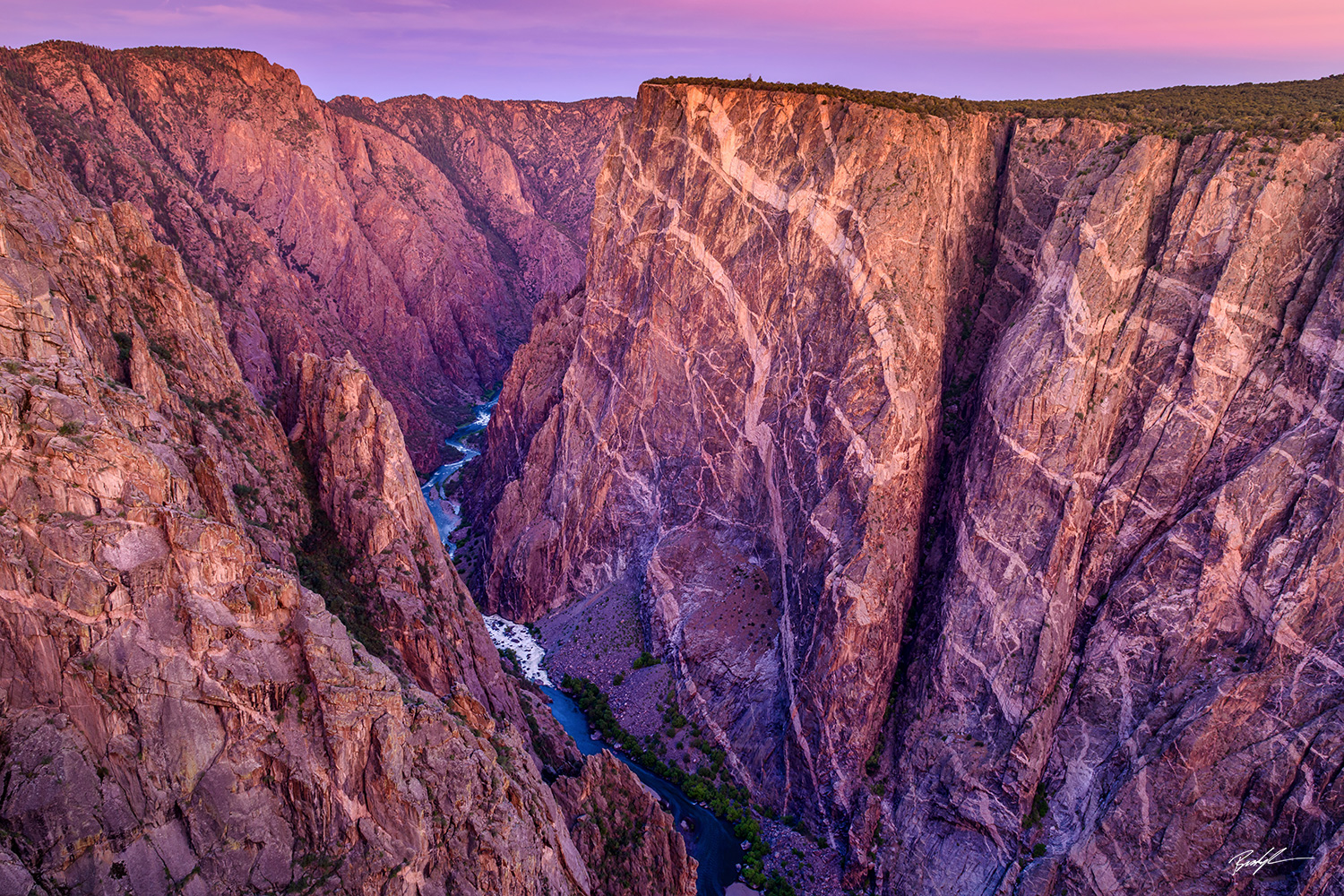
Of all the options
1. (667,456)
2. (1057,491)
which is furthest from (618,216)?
(1057,491)

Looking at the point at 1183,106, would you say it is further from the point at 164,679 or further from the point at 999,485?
the point at 164,679

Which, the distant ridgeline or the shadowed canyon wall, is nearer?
the shadowed canyon wall

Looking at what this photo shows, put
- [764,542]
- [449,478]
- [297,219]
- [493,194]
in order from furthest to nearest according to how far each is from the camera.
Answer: [493,194]
[297,219]
[449,478]
[764,542]

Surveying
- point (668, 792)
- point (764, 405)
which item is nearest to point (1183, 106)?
point (764, 405)

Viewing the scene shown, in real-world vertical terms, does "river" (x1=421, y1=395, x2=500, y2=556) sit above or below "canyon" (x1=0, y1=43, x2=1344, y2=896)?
below

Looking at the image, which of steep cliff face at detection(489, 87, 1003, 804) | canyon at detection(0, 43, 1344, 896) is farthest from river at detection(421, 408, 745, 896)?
steep cliff face at detection(489, 87, 1003, 804)

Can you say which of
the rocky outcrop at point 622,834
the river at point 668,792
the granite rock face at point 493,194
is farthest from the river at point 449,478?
the granite rock face at point 493,194

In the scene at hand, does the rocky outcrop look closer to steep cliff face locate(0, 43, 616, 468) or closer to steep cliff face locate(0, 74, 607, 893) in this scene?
steep cliff face locate(0, 74, 607, 893)
